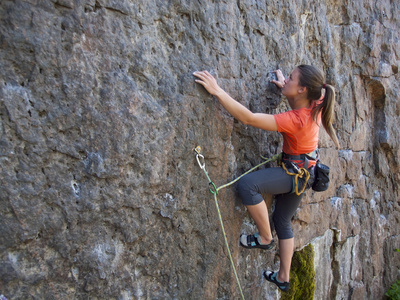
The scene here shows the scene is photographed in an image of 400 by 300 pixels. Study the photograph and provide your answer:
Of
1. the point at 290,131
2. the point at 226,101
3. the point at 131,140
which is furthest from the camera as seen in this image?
the point at 290,131

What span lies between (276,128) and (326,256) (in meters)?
2.24

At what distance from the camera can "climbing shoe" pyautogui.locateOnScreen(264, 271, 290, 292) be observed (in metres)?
2.89

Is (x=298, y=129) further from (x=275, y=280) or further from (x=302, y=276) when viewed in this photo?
(x=302, y=276)

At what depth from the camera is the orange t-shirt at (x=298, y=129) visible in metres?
2.48

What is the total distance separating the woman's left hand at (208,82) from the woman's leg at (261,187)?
2.29ft

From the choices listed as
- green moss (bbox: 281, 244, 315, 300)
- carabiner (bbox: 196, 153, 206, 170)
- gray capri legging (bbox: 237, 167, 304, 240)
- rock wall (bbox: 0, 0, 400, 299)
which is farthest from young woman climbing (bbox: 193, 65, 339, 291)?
green moss (bbox: 281, 244, 315, 300)

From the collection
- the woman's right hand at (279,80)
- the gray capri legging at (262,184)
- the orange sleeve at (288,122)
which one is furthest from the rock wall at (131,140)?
the orange sleeve at (288,122)

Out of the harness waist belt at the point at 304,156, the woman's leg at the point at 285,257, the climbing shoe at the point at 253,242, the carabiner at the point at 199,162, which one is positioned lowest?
the woman's leg at the point at 285,257

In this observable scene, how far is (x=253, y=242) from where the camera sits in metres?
2.70

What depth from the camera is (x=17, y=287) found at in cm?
177

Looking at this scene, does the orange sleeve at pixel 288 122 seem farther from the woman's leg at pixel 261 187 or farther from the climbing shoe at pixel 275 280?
the climbing shoe at pixel 275 280

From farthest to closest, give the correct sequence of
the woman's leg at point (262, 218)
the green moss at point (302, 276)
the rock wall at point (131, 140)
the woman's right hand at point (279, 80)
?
the green moss at point (302, 276) < the woman's right hand at point (279, 80) < the woman's leg at point (262, 218) < the rock wall at point (131, 140)

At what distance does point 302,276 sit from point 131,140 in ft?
7.96

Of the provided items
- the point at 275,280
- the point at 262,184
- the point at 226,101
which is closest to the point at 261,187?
the point at 262,184
